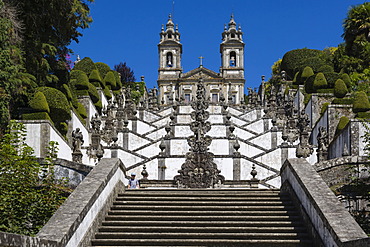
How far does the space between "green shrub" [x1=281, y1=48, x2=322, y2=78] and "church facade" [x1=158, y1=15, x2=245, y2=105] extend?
19228 mm

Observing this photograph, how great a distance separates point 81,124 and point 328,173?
19.4m

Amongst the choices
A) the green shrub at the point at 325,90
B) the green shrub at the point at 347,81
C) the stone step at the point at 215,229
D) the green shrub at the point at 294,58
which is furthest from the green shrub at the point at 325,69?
the stone step at the point at 215,229

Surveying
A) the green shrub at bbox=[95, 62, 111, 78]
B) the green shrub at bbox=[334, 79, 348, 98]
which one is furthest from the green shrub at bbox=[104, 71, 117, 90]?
the green shrub at bbox=[334, 79, 348, 98]

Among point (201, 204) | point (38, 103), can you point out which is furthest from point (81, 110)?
point (201, 204)

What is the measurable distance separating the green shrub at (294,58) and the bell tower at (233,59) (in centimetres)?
2040

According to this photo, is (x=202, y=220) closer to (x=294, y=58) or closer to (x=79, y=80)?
(x=79, y=80)

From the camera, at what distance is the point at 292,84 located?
50.7 m

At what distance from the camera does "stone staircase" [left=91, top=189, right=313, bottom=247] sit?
12117mm

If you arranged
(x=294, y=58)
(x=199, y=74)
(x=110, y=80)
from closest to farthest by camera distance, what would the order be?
(x=110, y=80), (x=294, y=58), (x=199, y=74)

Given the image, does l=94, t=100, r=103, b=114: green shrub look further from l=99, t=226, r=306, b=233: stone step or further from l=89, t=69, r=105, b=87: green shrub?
l=99, t=226, r=306, b=233: stone step

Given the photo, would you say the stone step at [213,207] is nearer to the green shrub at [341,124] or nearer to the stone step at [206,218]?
the stone step at [206,218]

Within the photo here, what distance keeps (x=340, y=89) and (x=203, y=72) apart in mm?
41096

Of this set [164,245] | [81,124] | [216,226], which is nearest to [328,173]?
[216,226]

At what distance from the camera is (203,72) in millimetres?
77625
